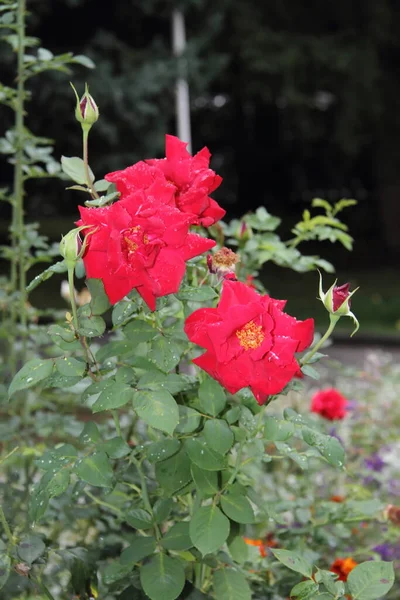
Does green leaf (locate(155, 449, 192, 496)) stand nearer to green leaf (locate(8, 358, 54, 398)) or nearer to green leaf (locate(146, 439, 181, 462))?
green leaf (locate(146, 439, 181, 462))

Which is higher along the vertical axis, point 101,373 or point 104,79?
point 101,373

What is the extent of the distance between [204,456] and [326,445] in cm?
18

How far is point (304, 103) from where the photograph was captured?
13492 mm

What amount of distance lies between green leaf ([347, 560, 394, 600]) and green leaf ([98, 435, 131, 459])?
0.38 metres

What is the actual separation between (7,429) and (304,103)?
1214 centimetres

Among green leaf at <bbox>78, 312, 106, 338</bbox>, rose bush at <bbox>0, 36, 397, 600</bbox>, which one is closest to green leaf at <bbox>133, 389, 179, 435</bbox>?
rose bush at <bbox>0, 36, 397, 600</bbox>

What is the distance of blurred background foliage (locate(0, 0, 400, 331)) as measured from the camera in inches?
432

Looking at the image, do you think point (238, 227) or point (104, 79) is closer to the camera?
point (238, 227)

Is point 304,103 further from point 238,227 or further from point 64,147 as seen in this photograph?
point 238,227

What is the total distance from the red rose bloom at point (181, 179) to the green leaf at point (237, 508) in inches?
16.7

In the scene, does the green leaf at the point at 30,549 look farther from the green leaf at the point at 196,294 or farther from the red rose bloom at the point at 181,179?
the red rose bloom at the point at 181,179

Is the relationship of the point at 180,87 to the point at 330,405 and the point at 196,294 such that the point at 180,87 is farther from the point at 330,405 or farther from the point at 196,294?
the point at 196,294

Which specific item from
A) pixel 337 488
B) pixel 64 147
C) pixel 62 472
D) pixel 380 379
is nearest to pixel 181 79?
pixel 64 147

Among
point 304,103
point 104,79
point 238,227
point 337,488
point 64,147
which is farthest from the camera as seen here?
point 304,103
